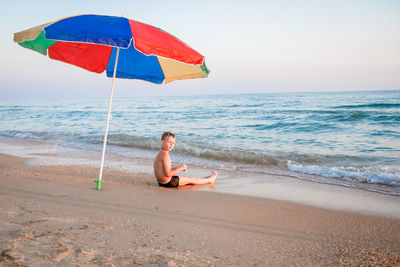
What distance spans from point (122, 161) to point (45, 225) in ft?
16.8

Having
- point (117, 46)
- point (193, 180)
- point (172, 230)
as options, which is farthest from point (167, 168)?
point (117, 46)

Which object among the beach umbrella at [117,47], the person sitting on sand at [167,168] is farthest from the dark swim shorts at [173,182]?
the beach umbrella at [117,47]

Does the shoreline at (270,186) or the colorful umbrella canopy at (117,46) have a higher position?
the colorful umbrella canopy at (117,46)

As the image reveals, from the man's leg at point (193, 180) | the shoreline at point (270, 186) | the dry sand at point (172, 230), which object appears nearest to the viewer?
the dry sand at point (172, 230)

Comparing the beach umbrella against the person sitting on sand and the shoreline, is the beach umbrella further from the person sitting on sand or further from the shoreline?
the shoreline

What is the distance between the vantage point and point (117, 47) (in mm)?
3982

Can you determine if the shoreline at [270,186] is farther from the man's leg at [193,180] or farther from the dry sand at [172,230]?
the dry sand at [172,230]

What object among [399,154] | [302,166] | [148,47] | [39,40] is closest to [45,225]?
[148,47]

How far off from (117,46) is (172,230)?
2.26 metres

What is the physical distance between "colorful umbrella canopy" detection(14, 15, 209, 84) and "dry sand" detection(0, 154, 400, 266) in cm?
201

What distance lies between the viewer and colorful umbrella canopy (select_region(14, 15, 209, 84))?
139 inches

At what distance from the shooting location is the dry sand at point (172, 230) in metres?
2.43

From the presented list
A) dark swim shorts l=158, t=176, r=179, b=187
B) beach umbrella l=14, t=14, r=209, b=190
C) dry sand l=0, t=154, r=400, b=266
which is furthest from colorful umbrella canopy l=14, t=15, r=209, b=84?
dry sand l=0, t=154, r=400, b=266

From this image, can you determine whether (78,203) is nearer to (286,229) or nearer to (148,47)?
(148,47)
